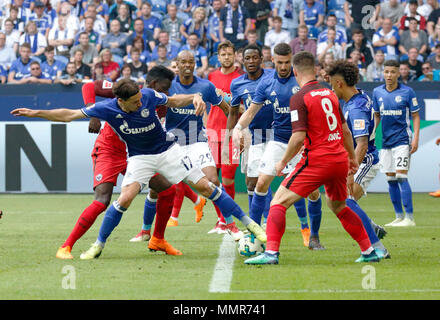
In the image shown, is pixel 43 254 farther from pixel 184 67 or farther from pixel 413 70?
pixel 413 70

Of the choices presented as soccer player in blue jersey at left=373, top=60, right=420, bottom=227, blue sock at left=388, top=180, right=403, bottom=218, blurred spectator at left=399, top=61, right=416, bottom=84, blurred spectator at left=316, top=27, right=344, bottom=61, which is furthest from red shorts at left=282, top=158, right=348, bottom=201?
blurred spectator at left=316, top=27, right=344, bottom=61

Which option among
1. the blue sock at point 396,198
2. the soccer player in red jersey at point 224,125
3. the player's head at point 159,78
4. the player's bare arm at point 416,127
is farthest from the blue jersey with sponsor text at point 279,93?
the player's bare arm at point 416,127

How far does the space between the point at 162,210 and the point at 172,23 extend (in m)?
12.3

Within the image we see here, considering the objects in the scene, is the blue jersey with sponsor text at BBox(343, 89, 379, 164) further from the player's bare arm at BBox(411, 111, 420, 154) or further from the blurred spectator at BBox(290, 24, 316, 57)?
the blurred spectator at BBox(290, 24, 316, 57)

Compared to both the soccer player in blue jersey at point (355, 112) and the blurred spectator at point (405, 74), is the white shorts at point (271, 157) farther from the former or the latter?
the blurred spectator at point (405, 74)

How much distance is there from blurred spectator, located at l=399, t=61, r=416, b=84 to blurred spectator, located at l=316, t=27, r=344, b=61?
165 centimetres

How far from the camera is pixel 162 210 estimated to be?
877cm

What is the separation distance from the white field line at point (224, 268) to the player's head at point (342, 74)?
2.03 metres

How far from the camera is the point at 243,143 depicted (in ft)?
34.3

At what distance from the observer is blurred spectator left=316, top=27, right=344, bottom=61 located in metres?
18.7

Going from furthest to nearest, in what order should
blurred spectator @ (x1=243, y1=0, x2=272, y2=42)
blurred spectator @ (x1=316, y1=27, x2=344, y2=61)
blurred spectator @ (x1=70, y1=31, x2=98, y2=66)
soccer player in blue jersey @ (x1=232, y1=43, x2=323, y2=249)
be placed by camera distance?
blurred spectator @ (x1=243, y1=0, x2=272, y2=42) < blurred spectator @ (x1=70, y1=31, x2=98, y2=66) < blurred spectator @ (x1=316, y1=27, x2=344, y2=61) < soccer player in blue jersey @ (x1=232, y1=43, x2=323, y2=249)

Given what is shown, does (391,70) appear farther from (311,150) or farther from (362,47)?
(362,47)

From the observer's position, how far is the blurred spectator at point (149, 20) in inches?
802

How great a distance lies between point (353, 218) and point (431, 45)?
12.8 m
